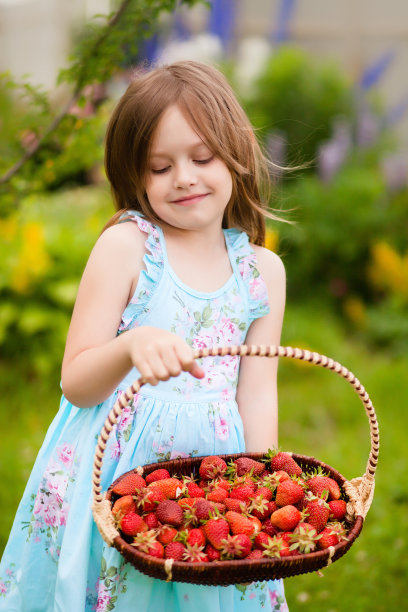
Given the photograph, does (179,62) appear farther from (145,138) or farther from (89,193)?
(89,193)

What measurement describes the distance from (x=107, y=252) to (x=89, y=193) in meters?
4.28

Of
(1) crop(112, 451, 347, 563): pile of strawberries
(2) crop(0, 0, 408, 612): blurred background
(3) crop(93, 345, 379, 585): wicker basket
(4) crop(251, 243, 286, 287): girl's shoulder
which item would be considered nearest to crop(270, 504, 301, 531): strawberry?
(1) crop(112, 451, 347, 563): pile of strawberries

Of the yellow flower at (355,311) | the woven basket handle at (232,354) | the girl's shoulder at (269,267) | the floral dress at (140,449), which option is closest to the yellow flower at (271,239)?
the yellow flower at (355,311)

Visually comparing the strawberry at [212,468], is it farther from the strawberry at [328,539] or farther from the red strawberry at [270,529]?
the strawberry at [328,539]

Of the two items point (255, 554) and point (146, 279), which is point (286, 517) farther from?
point (146, 279)

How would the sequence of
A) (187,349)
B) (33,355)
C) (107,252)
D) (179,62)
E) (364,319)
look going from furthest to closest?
1. (364,319)
2. (33,355)
3. (179,62)
4. (107,252)
5. (187,349)

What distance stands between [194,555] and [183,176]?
0.81 meters

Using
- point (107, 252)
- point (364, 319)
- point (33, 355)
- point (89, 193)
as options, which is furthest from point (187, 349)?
point (89, 193)

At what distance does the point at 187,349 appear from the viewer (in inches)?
51.7

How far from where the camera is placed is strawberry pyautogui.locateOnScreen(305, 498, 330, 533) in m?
1.44

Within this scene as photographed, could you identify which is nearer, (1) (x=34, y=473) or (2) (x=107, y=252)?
(2) (x=107, y=252)

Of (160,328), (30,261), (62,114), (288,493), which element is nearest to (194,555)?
(288,493)

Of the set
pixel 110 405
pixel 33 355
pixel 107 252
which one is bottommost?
pixel 33 355

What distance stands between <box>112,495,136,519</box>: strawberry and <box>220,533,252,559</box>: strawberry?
0.67 ft
